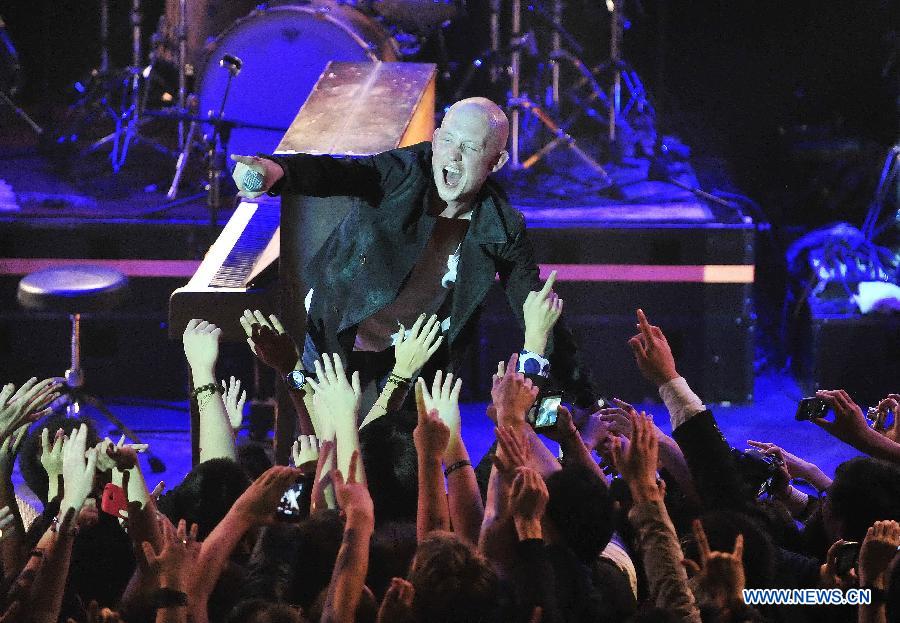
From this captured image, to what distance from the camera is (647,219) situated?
7.11 meters

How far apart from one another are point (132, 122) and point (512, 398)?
5.75 metres

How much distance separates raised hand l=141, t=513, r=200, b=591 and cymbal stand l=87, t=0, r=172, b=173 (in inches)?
230

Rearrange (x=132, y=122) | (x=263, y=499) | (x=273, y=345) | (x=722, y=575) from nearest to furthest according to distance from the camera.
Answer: (x=722, y=575) → (x=263, y=499) → (x=273, y=345) → (x=132, y=122)

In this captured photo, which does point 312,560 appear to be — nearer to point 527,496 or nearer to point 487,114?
point 527,496

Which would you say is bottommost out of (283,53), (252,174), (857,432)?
(283,53)

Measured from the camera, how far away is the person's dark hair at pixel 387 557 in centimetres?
316

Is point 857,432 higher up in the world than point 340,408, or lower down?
lower down

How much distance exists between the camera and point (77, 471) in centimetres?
317

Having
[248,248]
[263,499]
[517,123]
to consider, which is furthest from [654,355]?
[517,123]

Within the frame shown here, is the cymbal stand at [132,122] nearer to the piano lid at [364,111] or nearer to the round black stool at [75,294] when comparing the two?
the round black stool at [75,294]

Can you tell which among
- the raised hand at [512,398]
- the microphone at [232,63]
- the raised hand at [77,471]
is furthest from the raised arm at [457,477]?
the microphone at [232,63]

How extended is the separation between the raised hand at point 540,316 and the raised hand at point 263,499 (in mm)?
1051

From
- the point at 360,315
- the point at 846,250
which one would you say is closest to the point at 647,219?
the point at 846,250

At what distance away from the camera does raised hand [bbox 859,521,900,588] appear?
3.07 metres
